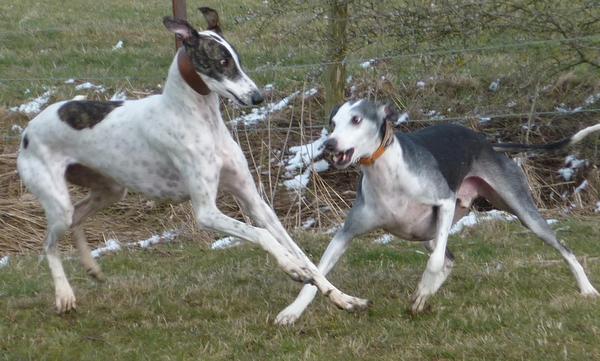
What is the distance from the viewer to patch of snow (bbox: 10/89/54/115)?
38.9ft

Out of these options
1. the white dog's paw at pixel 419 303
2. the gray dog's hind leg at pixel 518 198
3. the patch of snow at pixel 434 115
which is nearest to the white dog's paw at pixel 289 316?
the white dog's paw at pixel 419 303

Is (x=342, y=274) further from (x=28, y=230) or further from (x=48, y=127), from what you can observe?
(x=28, y=230)

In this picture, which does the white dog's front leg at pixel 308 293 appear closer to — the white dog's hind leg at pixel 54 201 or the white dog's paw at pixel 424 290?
the white dog's paw at pixel 424 290

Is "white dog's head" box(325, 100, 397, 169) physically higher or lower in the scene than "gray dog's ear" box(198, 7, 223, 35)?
lower

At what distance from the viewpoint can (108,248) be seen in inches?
356

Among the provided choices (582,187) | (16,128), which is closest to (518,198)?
(582,187)

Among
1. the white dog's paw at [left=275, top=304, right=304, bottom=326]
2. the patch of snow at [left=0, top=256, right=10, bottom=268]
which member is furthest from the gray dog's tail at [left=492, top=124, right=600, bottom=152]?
the patch of snow at [left=0, top=256, right=10, bottom=268]

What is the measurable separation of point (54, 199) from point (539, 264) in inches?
128

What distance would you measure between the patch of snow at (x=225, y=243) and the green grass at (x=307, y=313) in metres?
0.48

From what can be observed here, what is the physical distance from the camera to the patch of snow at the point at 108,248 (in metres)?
8.85

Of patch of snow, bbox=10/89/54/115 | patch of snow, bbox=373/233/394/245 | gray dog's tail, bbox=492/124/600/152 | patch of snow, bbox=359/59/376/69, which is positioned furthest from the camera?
patch of snow, bbox=359/59/376/69

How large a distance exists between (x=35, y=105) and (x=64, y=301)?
20.3 feet

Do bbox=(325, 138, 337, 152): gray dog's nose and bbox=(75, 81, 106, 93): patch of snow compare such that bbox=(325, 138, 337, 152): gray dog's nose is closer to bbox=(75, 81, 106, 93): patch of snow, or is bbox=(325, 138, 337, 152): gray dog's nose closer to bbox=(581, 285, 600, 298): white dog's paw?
bbox=(581, 285, 600, 298): white dog's paw

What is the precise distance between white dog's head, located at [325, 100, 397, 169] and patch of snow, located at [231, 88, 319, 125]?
16.3 ft
